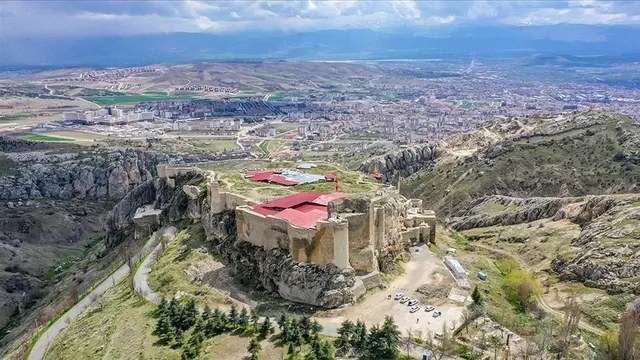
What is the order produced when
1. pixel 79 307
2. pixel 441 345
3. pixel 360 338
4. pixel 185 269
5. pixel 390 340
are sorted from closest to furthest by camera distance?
1. pixel 390 340
2. pixel 441 345
3. pixel 360 338
4. pixel 185 269
5. pixel 79 307

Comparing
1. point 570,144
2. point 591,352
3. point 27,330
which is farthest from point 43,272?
point 570,144

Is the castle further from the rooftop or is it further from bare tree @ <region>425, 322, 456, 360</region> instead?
the rooftop

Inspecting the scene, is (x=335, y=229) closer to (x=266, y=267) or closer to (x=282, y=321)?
(x=266, y=267)

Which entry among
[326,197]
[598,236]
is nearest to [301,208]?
[326,197]

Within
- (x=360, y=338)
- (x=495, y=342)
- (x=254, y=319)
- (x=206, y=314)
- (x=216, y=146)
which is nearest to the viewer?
(x=360, y=338)

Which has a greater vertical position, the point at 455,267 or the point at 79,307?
the point at 455,267

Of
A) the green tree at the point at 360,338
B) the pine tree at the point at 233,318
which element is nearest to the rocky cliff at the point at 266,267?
the pine tree at the point at 233,318

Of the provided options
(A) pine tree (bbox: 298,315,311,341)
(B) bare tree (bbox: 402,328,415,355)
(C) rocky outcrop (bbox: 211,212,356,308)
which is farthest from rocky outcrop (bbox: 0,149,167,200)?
(B) bare tree (bbox: 402,328,415,355)

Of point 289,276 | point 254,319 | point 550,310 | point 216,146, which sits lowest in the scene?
point 216,146

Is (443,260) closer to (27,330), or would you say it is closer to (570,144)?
(27,330)
